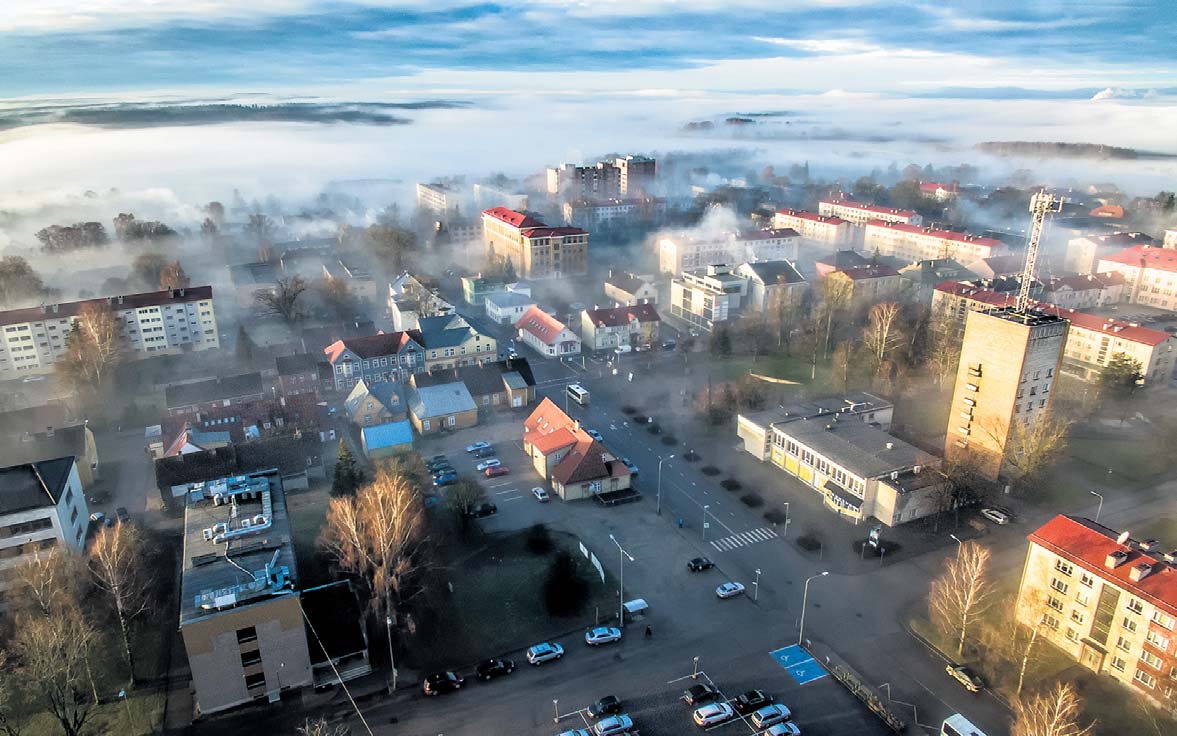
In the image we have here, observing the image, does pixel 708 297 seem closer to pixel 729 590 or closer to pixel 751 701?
pixel 729 590

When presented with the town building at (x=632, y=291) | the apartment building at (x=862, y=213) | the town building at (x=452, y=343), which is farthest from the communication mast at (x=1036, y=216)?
the apartment building at (x=862, y=213)

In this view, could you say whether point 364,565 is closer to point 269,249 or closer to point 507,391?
point 507,391

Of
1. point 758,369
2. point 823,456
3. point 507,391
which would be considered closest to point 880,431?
point 823,456

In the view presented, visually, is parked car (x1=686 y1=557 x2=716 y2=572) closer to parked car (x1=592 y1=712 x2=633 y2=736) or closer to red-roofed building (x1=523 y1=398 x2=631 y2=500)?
red-roofed building (x1=523 y1=398 x2=631 y2=500)

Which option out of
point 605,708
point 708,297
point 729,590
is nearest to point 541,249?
point 708,297

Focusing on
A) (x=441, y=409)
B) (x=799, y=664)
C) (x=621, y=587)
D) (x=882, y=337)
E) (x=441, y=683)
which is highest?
(x=882, y=337)

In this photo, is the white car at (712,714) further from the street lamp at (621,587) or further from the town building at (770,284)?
the town building at (770,284)
